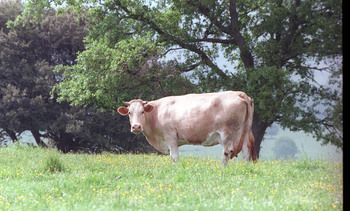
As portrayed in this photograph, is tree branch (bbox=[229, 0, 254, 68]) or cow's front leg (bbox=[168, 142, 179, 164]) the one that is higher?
tree branch (bbox=[229, 0, 254, 68])

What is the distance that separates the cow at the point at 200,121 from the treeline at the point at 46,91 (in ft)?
33.0

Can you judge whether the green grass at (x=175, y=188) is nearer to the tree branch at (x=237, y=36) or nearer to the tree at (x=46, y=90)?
the tree branch at (x=237, y=36)

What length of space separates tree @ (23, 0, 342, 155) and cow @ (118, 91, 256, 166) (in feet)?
13.6

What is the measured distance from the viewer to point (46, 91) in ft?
74.3

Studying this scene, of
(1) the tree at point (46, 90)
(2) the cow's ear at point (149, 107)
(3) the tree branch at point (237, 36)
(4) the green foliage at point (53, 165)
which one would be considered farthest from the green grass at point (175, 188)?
(1) the tree at point (46, 90)

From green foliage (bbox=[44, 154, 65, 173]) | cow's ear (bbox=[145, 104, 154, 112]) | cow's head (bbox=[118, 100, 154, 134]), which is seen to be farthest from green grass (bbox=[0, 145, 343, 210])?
cow's ear (bbox=[145, 104, 154, 112])

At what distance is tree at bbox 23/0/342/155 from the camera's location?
49.5ft

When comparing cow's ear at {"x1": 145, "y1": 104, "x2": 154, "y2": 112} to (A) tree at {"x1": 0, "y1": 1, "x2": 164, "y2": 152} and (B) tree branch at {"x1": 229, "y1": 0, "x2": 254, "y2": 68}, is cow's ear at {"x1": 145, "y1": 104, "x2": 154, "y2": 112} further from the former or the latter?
(A) tree at {"x1": 0, "y1": 1, "x2": 164, "y2": 152}

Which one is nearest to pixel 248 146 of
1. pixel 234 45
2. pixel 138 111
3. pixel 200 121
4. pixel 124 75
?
pixel 200 121

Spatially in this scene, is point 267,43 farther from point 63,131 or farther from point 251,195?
point 63,131

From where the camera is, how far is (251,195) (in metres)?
6.50

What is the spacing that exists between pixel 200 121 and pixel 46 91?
1430cm

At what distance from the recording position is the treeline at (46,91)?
862 inches

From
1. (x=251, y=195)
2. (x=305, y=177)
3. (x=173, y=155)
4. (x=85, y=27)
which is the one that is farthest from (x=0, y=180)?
(x=85, y=27)
